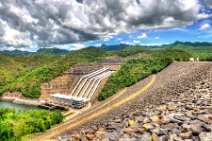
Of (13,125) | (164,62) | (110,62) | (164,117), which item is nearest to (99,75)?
(110,62)

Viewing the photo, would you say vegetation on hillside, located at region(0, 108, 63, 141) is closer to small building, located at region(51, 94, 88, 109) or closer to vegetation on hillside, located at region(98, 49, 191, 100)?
small building, located at region(51, 94, 88, 109)

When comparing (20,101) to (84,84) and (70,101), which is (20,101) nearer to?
(84,84)

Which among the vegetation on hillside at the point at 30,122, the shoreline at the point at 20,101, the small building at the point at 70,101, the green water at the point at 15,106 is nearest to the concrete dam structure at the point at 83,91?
the small building at the point at 70,101

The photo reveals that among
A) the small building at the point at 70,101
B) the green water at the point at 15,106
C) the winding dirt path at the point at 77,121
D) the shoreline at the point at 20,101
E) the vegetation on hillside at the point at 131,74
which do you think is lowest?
the green water at the point at 15,106

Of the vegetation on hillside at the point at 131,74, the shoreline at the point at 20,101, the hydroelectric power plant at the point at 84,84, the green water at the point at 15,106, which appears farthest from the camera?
the shoreline at the point at 20,101

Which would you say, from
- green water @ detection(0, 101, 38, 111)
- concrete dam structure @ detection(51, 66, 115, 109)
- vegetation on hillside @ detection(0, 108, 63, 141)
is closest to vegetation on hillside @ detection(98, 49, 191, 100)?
concrete dam structure @ detection(51, 66, 115, 109)

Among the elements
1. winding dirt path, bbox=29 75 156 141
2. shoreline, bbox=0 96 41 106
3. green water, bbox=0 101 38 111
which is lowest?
green water, bbox=0 101 38 111

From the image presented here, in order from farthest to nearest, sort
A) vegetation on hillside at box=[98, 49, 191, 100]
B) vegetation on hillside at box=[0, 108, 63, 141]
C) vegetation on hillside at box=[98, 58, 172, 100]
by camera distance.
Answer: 1. vegetation on hillside at box=[98, 49, 191, 100]
2. vegetation on hillside at box=[98, 58, 172, 100]
3. vegetation on hillside at box=[0, 108, 63, 141]

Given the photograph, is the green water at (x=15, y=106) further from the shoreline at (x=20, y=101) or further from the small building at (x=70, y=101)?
the small building at (x=70, y=101)

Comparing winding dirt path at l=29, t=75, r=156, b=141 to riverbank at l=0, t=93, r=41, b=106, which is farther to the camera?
riverbank at l=0, t=93, r=41, b=106

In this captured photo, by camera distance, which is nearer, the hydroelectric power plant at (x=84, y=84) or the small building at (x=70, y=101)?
the small building at (x=70, y=101)
